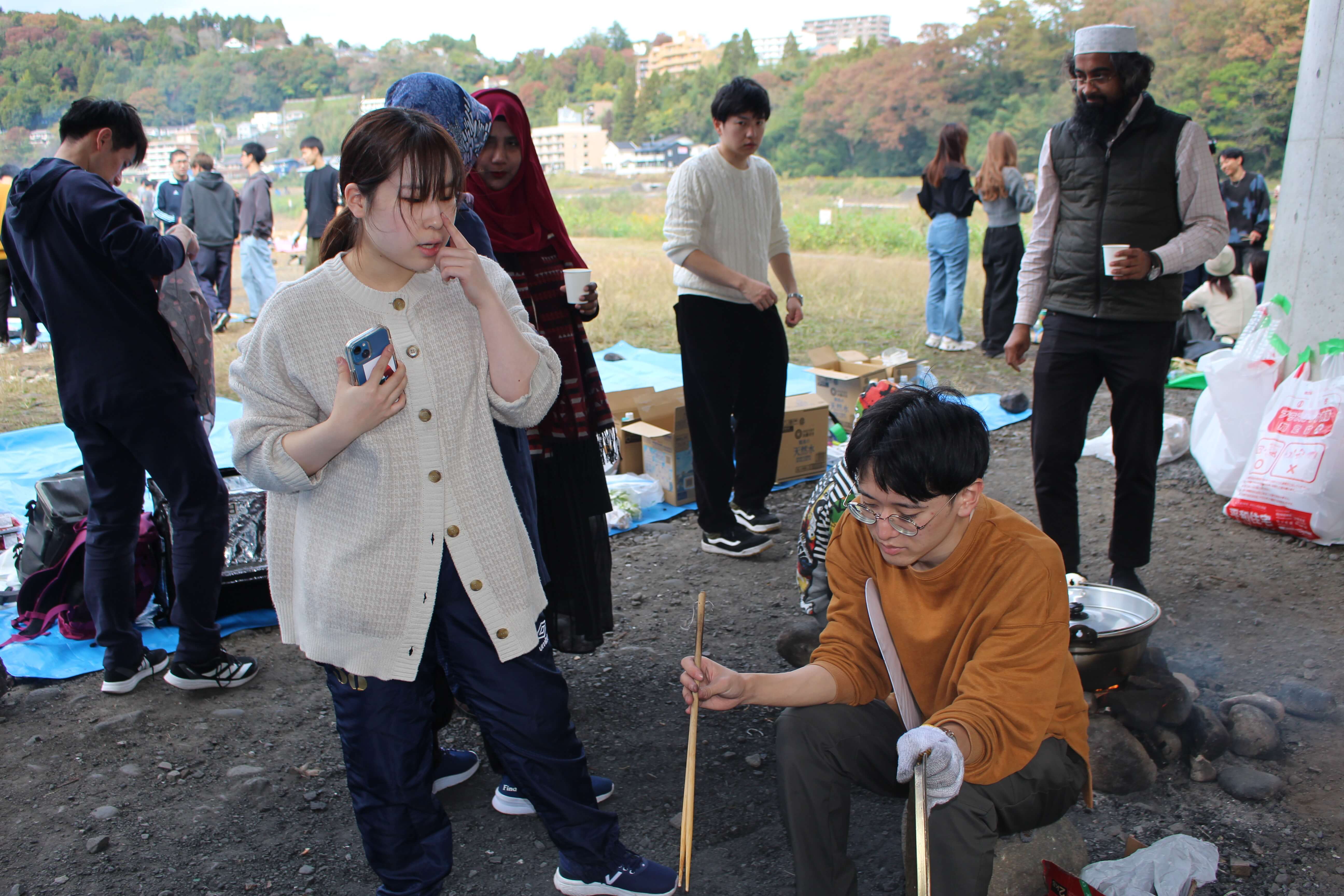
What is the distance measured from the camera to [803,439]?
16.8 ft

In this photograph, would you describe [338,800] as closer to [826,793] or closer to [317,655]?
[317,655]

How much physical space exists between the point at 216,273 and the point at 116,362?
715 centimetres

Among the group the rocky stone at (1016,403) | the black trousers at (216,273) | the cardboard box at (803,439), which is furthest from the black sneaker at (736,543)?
the black trousers at (216,273)

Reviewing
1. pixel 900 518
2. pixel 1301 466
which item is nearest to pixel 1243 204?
pixel 1301 466

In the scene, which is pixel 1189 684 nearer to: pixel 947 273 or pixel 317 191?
pixel 947 273

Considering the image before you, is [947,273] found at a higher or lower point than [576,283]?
lower

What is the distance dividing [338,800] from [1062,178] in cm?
311

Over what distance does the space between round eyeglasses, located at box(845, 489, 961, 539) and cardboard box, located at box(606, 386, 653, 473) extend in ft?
10.8

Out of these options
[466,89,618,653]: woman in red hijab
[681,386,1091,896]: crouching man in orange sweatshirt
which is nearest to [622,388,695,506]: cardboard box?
[466,89,618,653]: woman in red hijab

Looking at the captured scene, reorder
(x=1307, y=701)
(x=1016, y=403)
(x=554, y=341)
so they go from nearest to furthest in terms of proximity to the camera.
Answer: (x=554, y=341) < (x=1307, y=701) < (x=1016, y=403)

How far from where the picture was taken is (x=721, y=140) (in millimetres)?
3918

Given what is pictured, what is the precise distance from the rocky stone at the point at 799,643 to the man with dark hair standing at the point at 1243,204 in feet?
23.8

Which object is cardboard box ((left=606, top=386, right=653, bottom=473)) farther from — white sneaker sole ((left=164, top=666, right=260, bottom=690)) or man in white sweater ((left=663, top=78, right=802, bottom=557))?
white sneaker sole ((left=164, top=666, right=260, bottom=690))

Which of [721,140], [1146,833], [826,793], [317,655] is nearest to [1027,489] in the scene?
[721,140]
